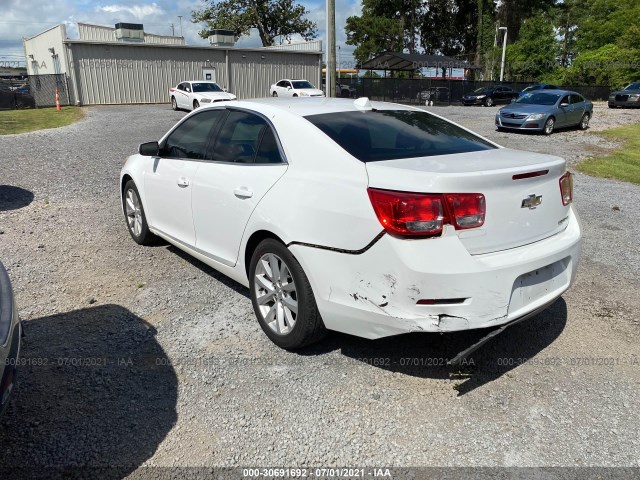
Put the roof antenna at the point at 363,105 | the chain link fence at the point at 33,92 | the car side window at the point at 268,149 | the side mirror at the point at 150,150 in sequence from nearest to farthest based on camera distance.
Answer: the car side window at the point at 268,149 → the roof antenna at the point at 363,105 → the side mirror at the point at 150,150 → the chain link fence at the point at 33,92

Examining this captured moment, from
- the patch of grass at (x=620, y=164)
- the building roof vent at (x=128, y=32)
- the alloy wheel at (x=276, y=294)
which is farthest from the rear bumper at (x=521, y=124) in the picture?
the building roof vent at (x=128, y=32)

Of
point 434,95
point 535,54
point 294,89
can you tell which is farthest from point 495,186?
point 535,54

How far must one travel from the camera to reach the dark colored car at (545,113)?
17.4 meters

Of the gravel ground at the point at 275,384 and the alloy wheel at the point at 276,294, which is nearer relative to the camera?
the gravel ground at the point at 275,384

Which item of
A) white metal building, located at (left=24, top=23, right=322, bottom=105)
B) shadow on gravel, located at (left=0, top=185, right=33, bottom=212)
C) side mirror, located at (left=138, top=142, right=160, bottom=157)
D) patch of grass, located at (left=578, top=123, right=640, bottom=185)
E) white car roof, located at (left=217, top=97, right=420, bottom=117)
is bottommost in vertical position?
patch of grass, located at (left=578, top=123, right=640, bottom=185)

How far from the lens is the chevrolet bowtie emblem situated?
9.83 ft

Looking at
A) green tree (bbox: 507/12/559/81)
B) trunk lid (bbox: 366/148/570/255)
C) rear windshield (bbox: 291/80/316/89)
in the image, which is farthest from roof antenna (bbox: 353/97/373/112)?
green tree (bbox: 507/12/559/81)

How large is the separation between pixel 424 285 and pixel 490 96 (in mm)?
34691

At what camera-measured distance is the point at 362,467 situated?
2.54m

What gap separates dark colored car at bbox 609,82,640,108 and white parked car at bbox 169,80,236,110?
2198cm

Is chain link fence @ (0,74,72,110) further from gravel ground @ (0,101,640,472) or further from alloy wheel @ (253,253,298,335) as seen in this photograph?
alloy wheel @ (253,253,298,335)

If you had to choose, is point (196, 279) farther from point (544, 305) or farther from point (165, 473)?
point (544, 305)

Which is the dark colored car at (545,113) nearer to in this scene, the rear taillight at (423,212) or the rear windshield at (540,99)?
the rear windshield at (540,99)

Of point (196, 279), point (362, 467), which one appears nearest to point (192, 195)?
point (196, 279)
